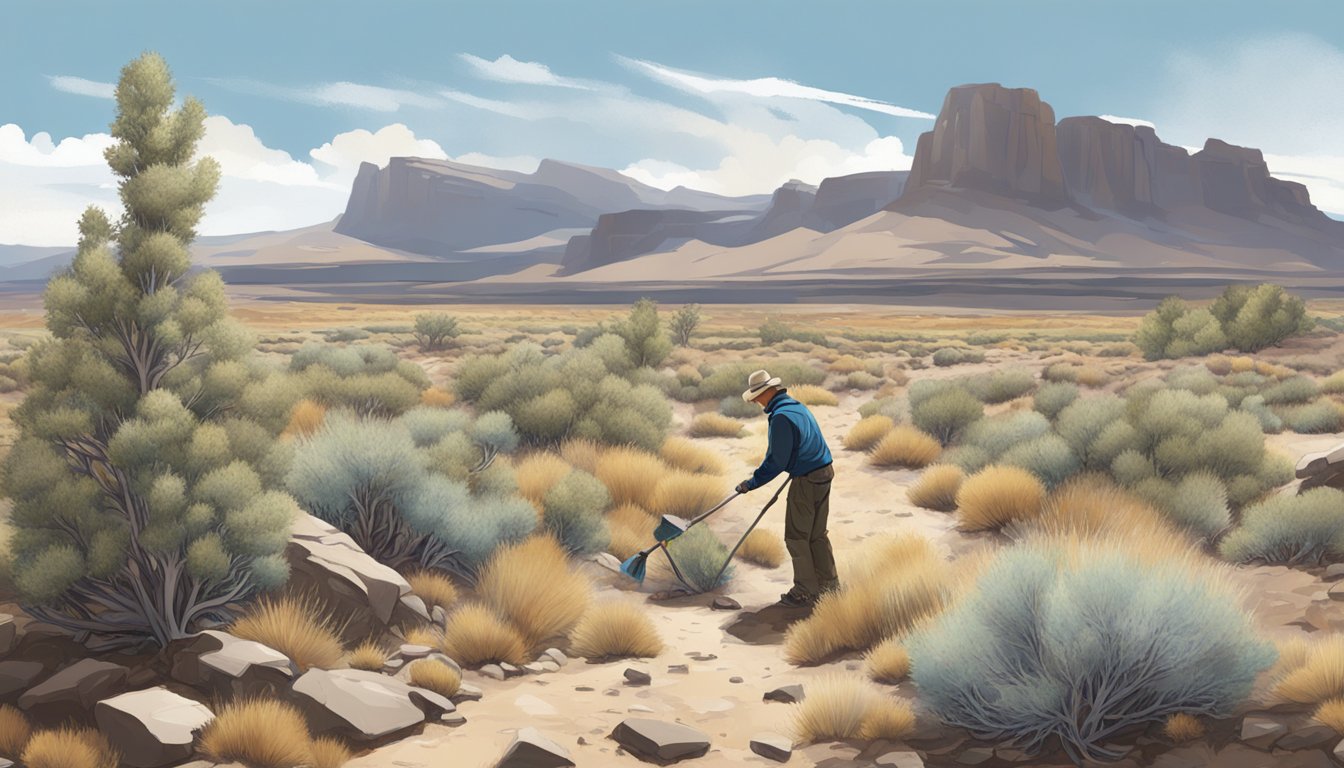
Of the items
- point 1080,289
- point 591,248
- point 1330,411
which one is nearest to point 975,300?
point 1080,289

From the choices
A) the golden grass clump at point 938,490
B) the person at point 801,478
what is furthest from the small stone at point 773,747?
the golden grass clump at point 938,490

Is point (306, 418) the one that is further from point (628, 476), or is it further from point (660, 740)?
point (660, 740)

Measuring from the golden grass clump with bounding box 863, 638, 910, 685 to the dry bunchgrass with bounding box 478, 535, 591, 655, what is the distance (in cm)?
287

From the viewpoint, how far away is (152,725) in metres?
6.01

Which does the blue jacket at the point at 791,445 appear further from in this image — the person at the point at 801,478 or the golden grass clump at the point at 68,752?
the golden grass clump at the point at 68,752

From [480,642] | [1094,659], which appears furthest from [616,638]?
[1094,659]

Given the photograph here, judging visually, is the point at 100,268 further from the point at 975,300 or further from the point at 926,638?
the point at 975,300

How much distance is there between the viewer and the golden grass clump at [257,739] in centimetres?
588

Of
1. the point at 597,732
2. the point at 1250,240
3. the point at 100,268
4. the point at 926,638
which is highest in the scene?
the point at 1250,240

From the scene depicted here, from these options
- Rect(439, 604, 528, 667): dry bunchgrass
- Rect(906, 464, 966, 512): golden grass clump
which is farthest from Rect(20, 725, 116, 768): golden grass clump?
Rect(906, 464, 966, 512): golden grass clump

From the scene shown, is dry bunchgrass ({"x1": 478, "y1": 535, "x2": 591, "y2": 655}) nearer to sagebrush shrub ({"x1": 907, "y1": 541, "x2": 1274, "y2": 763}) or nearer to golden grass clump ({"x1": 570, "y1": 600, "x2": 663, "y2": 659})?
golden grass clump ({"x1": 570, "y1": 600, "x2": 663, "y2": 659})

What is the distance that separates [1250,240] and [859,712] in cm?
16807

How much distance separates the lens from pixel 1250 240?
492 ft

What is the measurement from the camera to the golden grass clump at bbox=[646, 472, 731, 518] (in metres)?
13.3
